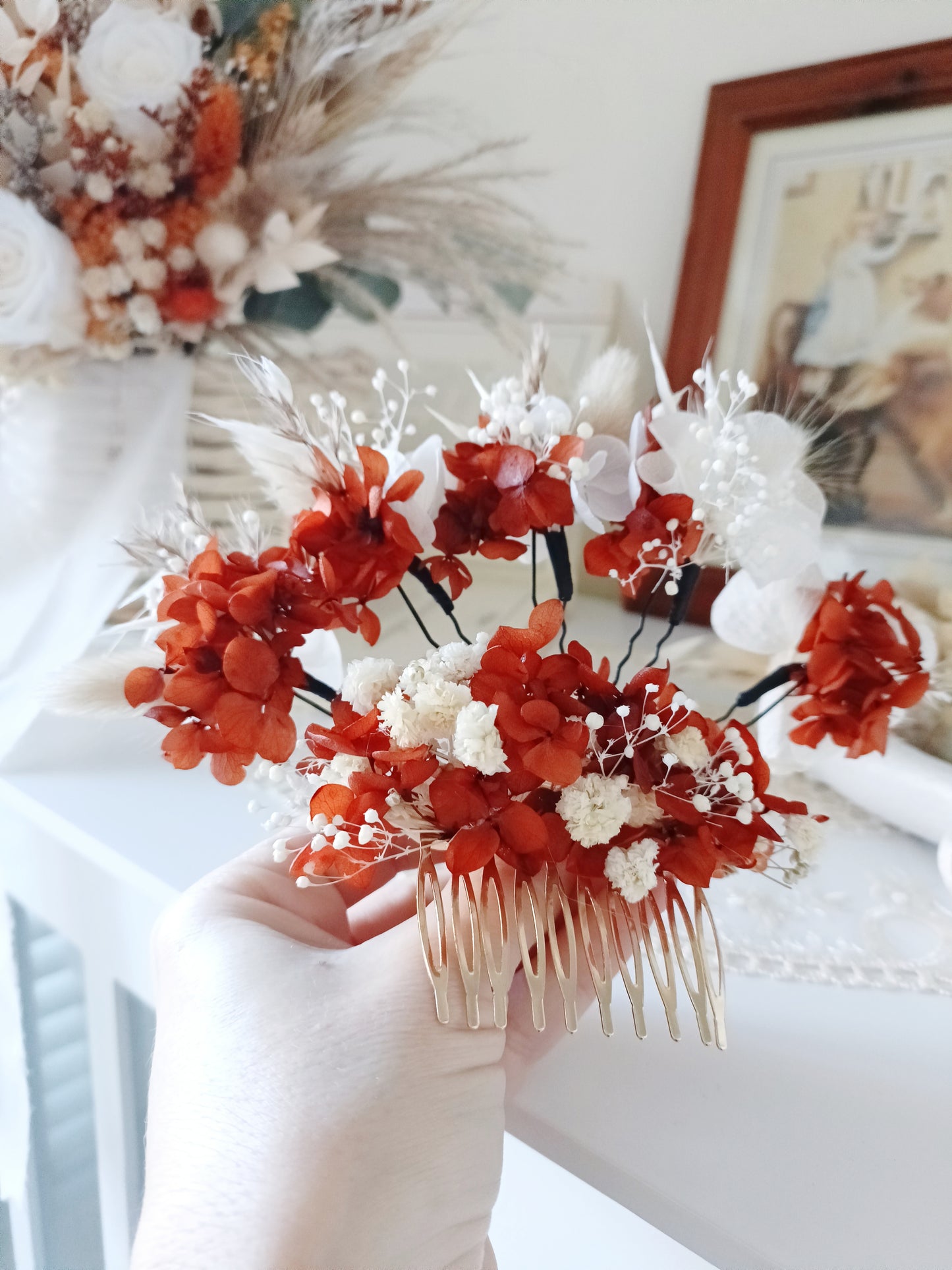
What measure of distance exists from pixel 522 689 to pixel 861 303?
455 mm

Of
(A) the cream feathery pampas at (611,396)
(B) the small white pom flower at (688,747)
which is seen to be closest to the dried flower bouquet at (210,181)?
(A) the cream feathery pampas at (611,396)

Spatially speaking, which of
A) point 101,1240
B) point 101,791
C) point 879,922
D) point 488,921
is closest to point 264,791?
point 101,791

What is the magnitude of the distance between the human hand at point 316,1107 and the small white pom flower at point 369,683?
0.11 metres

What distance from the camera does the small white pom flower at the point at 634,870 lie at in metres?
0.34

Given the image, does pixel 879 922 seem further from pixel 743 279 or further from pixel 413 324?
pixel 413 324

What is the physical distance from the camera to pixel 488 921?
1.19 ft

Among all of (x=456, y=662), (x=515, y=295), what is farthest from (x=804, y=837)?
(x=515, y=295)

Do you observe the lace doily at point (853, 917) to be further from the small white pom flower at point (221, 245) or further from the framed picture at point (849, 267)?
Answer: the small white pom flower at point (221, 245)

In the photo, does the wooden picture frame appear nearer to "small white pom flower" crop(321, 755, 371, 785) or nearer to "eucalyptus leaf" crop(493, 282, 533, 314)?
"eucalyptus leaf" crop(493, 282, 533, 314)

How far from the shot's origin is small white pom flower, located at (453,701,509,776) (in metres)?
0.31

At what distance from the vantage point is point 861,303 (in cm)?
59

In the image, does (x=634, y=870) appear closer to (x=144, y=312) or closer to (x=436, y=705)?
(x=436, y=705)

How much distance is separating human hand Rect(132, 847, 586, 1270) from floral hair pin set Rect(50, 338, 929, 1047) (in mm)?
28

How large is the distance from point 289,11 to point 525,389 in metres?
0.39
